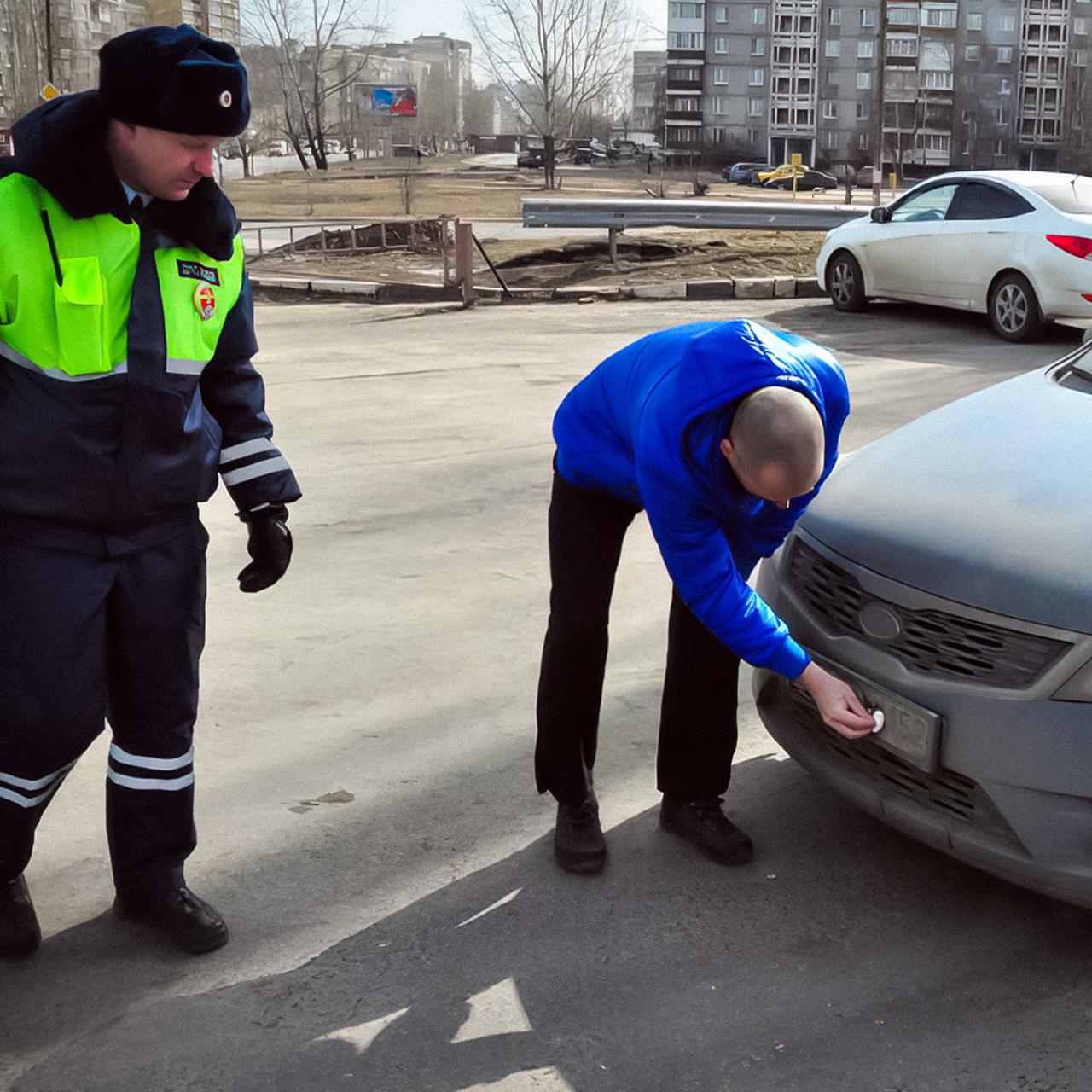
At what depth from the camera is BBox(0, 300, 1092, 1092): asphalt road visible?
2.59m

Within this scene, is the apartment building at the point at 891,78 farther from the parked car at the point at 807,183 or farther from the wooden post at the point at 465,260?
the wooden post at the point at 465,260

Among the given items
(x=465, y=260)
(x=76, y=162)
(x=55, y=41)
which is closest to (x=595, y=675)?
(x=76, y=162)

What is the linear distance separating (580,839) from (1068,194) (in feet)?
31.7

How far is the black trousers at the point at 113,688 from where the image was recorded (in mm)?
2637

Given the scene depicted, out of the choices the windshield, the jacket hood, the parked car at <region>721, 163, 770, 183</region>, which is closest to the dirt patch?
the windshield

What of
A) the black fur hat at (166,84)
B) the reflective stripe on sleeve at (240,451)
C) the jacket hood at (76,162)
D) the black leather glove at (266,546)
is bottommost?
the black leather glove at (266,546)

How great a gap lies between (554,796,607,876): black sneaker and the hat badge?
1427mm

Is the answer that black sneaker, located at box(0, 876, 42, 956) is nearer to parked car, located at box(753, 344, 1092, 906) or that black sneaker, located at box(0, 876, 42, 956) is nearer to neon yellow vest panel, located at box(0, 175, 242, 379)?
neon yellow vest panel, located at box(0, 175, 242, 379)

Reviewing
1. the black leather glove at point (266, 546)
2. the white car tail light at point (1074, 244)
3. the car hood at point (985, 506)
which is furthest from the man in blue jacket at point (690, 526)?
the white car tail light at point (1074, 244)

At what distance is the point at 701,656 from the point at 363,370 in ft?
23.9

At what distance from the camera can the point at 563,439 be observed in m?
3.09

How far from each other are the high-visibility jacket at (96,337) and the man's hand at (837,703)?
127 centimetres

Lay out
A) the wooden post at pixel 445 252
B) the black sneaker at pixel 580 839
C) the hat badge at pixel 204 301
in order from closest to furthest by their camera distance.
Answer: the hat badge at pixel 204 301 < the black sneaker at pixel 580 839 < the wooden post at pixel 445 252

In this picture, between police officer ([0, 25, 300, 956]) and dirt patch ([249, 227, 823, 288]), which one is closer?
police officer ([0, 25, 300, 956])
